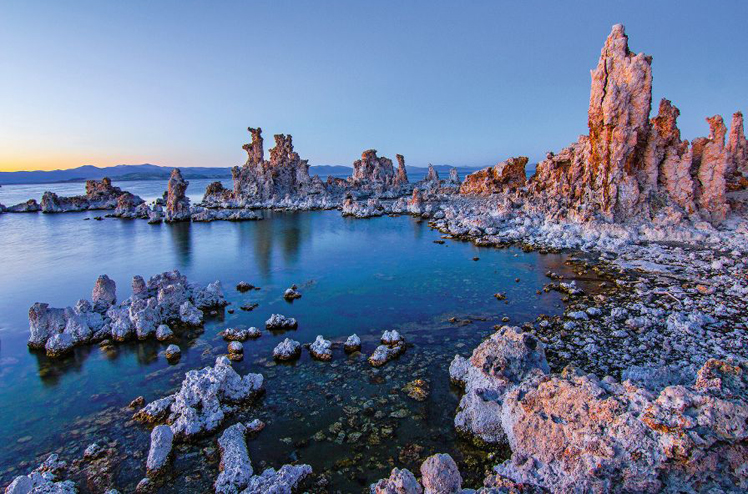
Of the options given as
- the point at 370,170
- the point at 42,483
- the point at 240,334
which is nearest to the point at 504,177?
the point at 370,170

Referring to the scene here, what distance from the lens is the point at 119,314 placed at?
47.8 ft

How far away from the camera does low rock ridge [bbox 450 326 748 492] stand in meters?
5.30

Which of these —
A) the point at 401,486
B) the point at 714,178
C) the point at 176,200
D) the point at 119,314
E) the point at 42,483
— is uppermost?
the point at 714,178

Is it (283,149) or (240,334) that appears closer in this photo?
(240,334)

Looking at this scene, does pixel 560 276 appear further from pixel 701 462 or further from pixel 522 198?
pixel 522 198

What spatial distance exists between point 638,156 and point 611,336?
21938mm

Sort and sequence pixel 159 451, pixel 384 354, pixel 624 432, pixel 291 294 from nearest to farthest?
pixel 624 432 < pixel 159 451 < pixel 384 354 < pixel 291 294

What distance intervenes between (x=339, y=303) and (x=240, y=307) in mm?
4371

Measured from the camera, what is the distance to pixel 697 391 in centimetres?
591

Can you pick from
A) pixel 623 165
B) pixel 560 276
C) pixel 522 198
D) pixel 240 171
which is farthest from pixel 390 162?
pixel 560 276

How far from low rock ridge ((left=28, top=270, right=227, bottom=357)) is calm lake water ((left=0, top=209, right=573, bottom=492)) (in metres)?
0.61

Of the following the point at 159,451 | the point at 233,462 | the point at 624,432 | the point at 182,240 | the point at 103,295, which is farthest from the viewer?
the point at 182,240

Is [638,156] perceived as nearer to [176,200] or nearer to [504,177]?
[504,177]

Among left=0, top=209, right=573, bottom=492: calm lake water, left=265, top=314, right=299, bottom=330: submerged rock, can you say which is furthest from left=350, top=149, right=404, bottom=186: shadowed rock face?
left=265, top=314, right=299, bottom=330: submerged rock
